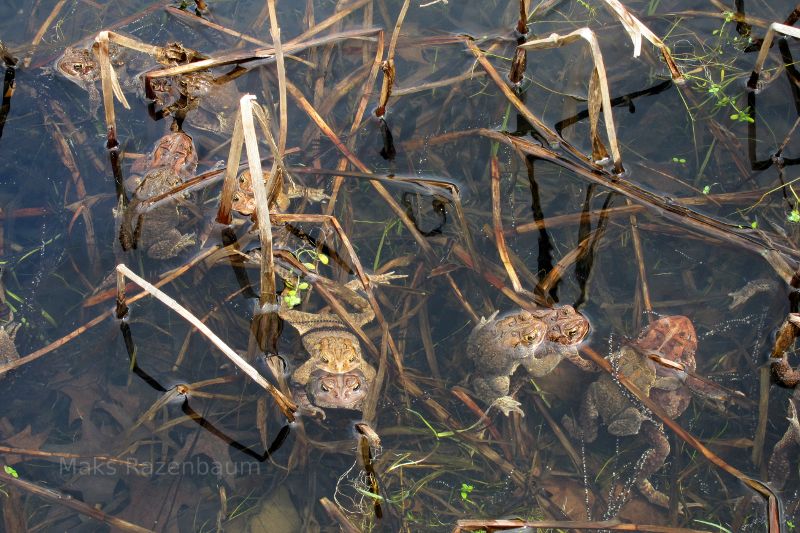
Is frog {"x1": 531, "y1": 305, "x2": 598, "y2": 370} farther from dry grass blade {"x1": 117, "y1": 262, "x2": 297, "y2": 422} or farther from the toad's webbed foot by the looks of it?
dry grass blade {"x1": 117, "y1": 262, "x2": 297, "y2": 422}

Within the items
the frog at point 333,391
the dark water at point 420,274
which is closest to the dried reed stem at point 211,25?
the dark water at point 420,274

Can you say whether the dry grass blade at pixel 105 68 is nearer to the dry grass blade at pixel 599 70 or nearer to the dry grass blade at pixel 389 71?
the dry grass blade at pixel 389 71

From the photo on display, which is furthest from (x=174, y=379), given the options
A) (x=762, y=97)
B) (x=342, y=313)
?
(x=762, y=97)

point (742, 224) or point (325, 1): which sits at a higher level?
point (325, 1)

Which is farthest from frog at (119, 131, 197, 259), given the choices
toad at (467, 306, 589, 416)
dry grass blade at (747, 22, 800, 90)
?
dry grass blade at (747, 22, 800, 90)

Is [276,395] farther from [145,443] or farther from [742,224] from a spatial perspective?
[742,224]

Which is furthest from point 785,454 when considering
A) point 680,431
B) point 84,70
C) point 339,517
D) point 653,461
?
point 84,70
